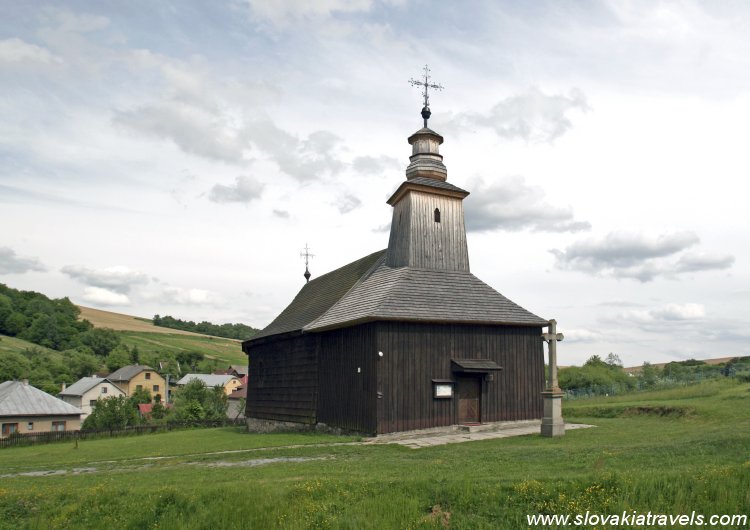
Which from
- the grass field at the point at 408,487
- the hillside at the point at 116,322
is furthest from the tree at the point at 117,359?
the grass field at the point at 408,487

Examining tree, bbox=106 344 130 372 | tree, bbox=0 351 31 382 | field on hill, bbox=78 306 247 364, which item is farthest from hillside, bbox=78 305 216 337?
tree, bbox=0 351 31 382

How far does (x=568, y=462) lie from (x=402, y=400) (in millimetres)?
9942

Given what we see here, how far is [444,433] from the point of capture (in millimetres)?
22062

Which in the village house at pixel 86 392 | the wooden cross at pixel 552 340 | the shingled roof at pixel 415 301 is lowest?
the village house at pixel 86 392

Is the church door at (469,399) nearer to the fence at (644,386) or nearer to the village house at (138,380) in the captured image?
the fence at (644,386)

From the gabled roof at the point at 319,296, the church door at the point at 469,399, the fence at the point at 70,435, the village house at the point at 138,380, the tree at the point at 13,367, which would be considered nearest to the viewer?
the church door at the point at 469,399

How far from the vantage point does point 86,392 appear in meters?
80.7

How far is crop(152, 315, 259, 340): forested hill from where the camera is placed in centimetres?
16200

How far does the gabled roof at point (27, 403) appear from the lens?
50.2 metres

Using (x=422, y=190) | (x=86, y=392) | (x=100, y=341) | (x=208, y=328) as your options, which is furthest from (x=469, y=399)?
(x=208, y=328)

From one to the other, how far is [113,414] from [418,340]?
36277 millimetres

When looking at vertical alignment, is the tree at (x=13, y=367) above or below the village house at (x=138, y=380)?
above

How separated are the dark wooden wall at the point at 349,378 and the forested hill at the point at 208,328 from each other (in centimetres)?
13793

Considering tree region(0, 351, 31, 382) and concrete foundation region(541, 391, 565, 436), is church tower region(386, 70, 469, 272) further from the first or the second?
tree region(0, 351, 31, 382)
